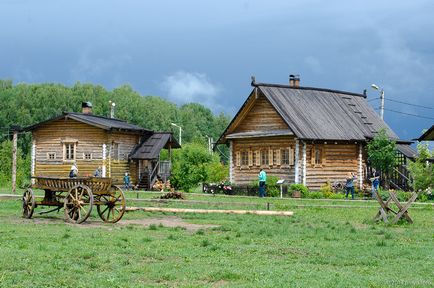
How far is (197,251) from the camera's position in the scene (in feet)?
47.8

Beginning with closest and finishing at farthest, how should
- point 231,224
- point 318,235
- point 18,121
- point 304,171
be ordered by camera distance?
point 318,235
point 231,224
point 304,171
point 18,121

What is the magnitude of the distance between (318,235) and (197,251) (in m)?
4.73

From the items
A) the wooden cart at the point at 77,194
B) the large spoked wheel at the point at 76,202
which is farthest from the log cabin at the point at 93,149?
the large spoked wheel at the point at 76,202

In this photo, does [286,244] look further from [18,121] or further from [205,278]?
[18,121]

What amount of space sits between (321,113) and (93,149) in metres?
16.5

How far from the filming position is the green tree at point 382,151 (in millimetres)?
47094

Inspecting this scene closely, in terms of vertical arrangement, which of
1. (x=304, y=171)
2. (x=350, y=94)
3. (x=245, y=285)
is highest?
(x=350, y=94)

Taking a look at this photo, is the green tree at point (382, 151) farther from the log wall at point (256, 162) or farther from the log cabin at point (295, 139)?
the log wall at point (256, 162)

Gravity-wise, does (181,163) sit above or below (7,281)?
above

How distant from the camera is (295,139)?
146 ft

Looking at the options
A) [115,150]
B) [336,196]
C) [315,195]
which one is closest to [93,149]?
[115,150]

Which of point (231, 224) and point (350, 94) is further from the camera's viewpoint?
point (350, 94)

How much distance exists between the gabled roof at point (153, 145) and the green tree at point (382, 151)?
1534 cm

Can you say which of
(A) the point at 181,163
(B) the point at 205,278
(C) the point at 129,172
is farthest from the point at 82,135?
(B) the point at 205,278
